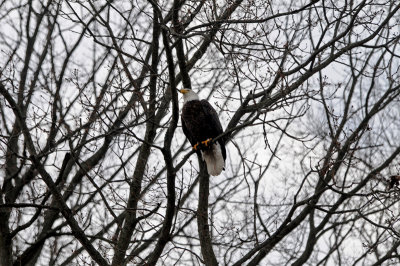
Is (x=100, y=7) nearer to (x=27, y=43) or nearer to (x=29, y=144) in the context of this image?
(x=27, y=43)

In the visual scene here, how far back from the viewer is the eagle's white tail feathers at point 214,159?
638 cm

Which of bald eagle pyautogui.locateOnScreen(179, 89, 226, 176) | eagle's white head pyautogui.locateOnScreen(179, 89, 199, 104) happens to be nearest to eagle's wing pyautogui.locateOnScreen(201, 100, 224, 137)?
bald eagle pyautogui.locateOnScreen(179, 89, 226, 176)

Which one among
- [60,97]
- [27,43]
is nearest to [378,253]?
[60,97]

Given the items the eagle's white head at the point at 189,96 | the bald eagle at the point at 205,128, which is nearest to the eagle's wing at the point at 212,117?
the bald eagle at the point at 205,128

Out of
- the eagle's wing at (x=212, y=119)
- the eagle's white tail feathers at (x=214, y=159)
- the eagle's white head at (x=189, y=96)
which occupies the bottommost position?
the eagle's white tail feathers at (x=214, y=159)

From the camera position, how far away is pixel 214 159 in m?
6.40

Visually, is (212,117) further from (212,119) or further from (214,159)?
(214,159)

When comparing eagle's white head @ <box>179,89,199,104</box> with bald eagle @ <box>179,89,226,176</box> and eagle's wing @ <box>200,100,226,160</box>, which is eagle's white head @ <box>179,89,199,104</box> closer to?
bald eagle @ <box>179,89,226,176</box>

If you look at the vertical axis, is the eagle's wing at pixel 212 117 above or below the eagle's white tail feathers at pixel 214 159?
above

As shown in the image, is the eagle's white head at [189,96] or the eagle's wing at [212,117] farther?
the eagle's wing at [212,117]

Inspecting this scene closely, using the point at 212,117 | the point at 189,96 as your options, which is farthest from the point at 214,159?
the point at 189,96

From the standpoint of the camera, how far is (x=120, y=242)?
5043mm

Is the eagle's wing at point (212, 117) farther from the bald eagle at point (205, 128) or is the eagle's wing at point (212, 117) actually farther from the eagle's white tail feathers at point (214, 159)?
the eagle's white tail feathers at point (214, 159)

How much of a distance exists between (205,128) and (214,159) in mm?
387
